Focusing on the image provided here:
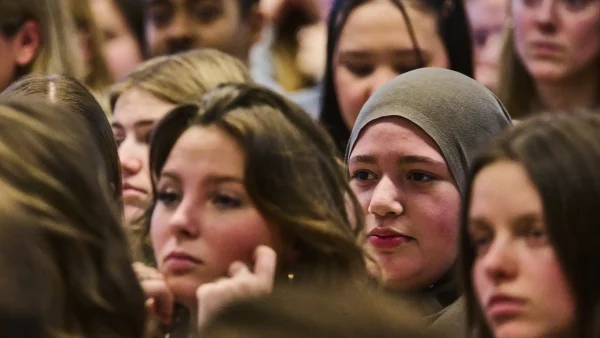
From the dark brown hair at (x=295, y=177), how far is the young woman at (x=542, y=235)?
525mm

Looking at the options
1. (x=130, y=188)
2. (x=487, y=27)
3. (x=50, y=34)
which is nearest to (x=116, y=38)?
(x=487, y=27)

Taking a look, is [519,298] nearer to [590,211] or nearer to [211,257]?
[590,211]

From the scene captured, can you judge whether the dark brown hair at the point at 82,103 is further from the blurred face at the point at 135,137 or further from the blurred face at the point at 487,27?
the blurred face at the point at 487,27

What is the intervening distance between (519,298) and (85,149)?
0.75 metres

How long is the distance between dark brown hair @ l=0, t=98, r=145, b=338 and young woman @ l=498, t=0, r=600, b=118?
2079 millimetres

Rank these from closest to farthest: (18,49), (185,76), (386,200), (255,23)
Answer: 1. (386,200)
2. (185,76)
3. (18,49)
4. (255,23)

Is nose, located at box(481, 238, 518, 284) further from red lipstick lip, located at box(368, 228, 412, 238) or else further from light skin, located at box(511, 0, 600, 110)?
light skin, located at box(511, 0, 600, 110)

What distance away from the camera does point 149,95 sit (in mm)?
3889

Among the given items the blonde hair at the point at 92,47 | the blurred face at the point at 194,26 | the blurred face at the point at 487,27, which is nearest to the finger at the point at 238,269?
the blonde hair at the point at 92,47

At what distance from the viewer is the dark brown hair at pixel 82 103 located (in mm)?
3201

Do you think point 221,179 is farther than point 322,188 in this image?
No

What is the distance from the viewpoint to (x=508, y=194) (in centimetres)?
243

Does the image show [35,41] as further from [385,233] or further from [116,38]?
[116,38]

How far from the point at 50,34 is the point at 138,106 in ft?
1.65
